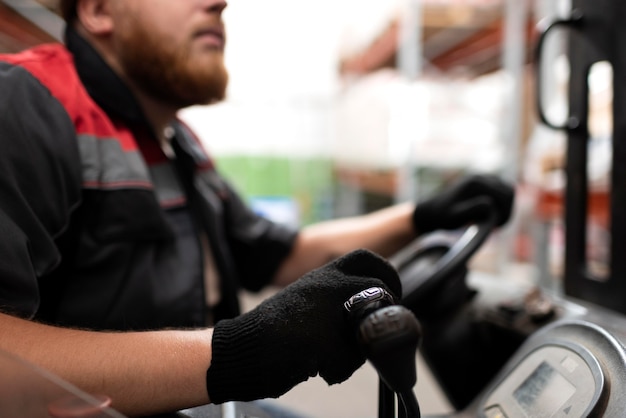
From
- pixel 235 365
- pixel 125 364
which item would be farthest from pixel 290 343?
pixel 125 364

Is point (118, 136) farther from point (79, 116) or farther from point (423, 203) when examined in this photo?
point (423, 203)

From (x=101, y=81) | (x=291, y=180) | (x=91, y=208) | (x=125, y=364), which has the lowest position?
(x=291, y=180)

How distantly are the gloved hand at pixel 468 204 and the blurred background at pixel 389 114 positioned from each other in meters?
0.22

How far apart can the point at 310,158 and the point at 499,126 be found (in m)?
2.34

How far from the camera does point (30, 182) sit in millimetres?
648

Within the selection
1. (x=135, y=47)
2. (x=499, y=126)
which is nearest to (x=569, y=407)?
(x=135, y=47)

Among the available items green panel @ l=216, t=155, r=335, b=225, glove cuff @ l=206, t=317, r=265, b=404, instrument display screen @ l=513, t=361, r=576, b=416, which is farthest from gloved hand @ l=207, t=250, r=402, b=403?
green panel @ l=216, t=155, r=335, b=225

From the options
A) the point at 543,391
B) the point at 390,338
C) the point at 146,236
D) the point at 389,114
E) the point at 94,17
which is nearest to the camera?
the point at 390,338

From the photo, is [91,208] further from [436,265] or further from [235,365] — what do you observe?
[436,265]

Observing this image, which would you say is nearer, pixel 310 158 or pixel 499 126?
pixel 499 126

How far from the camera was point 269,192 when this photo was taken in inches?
187

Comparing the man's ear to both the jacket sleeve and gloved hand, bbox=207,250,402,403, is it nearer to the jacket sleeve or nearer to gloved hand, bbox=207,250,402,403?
the jacket sleeve

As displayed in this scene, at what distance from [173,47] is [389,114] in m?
2.22

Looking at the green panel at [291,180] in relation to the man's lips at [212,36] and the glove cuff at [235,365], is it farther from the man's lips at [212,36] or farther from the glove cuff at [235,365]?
the glove cuff at [235,365]
